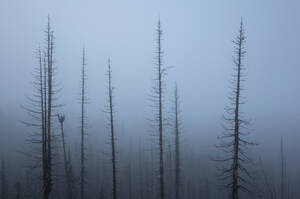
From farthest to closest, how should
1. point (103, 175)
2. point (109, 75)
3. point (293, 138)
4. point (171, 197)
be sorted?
point (293, 138)
point (103, 175)
point (171, 197)
point (109, 75)

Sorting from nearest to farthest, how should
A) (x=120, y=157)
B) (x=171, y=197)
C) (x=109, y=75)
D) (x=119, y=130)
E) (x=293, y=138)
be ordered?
1. (x=109, y=75)
2. (x=171, y=197)
3. (x=120, y=157)
4. (x=293, y=138)
5. (x=119, y=130)

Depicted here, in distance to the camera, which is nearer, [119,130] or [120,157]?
[120,157]

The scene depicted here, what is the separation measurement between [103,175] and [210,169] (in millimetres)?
40695

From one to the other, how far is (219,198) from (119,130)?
7753 centimetres

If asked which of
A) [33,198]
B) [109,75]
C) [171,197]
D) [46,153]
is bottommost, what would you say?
[171,197]

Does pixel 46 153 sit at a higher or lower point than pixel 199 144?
higher

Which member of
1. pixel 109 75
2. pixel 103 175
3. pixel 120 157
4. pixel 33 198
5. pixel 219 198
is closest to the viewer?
pixel 109 75

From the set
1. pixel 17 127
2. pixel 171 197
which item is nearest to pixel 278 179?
pixel 171 197

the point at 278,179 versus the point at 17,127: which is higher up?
the point at 17,127

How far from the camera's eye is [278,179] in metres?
63.8

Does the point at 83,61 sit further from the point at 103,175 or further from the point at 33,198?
the point at 103,175

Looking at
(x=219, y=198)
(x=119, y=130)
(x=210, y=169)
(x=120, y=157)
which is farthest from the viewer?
(x=119, y=130)

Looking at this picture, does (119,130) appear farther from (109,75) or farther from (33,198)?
(109,75)

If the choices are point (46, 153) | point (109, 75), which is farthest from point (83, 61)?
point (46, 153)
